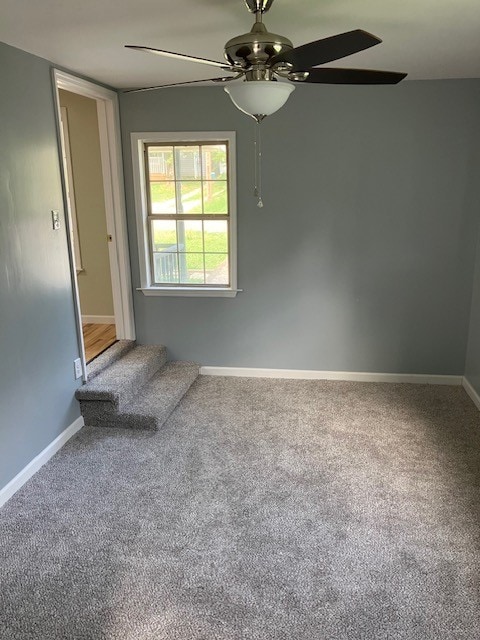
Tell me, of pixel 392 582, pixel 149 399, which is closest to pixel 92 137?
pixel 149 399

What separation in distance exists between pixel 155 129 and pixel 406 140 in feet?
6.56

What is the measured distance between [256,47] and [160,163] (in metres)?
2.51

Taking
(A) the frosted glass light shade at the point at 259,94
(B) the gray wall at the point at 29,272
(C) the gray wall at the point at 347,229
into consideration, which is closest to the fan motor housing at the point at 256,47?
(A) the frosted glass light shade at the point at 259,94

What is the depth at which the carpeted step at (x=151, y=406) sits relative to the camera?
341 centimetres

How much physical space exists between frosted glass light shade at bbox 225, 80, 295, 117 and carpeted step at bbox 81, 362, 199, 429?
2282mm

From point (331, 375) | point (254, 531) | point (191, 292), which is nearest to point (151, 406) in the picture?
point (191, 292)

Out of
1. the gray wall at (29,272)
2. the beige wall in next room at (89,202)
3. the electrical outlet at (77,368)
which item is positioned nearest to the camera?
the gray wall at (29,272)

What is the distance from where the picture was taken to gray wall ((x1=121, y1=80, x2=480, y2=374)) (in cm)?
371

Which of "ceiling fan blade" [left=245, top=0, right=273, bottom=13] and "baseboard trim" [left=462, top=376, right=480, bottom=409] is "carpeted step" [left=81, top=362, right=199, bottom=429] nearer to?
"baseboard trim" [left=462, top=376, right=480, bottom=409]

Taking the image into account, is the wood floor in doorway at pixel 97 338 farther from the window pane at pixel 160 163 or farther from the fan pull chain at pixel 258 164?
the fan pull chain at pixel 258 164

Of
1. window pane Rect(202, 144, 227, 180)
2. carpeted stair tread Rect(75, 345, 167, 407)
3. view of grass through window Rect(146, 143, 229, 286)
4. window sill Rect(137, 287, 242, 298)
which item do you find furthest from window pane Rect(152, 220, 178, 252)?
carpeted stair tread Rect(75, 345, 167, 407)

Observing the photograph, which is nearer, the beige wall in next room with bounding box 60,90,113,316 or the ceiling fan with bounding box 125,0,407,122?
the ceiling fan with bounding box 125,0,407,122

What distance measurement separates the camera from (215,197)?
4062mm

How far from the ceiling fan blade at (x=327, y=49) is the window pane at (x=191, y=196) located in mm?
2379
